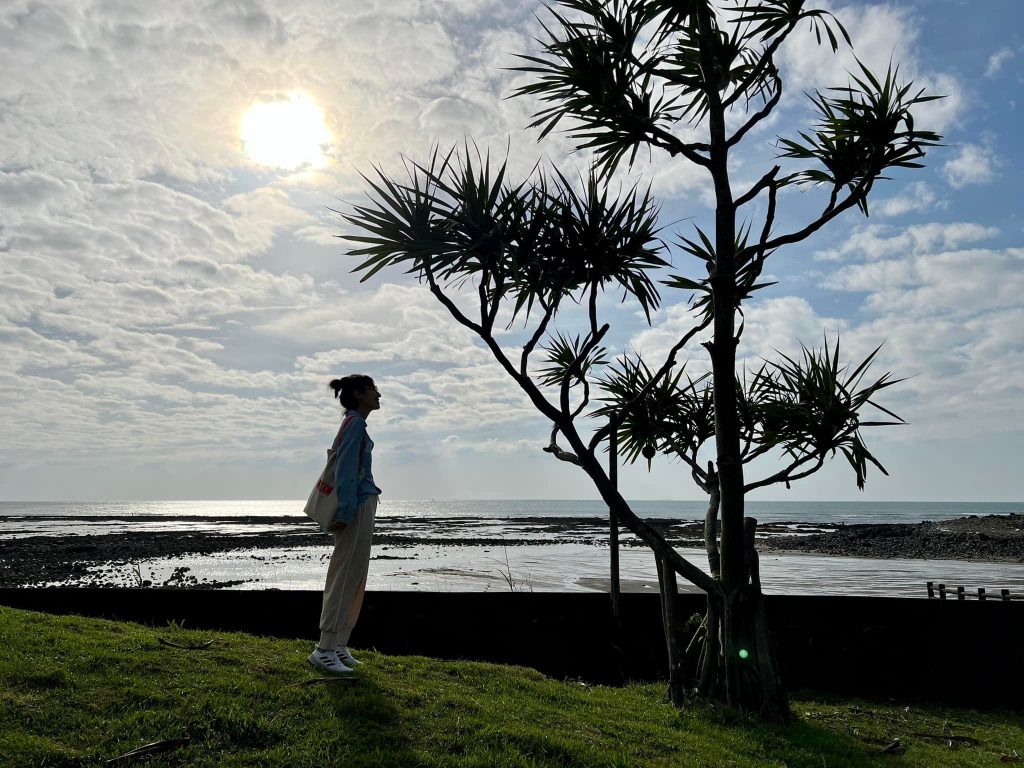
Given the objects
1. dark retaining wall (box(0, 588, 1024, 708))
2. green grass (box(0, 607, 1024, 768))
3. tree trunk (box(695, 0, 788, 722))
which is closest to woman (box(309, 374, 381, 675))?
green grass (box(0, 607, 1024, 768))

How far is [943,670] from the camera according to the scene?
22.4ft

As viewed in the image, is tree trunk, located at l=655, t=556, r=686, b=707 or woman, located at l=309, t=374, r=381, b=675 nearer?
woman, located at l=309, t=374, r=381, b=675

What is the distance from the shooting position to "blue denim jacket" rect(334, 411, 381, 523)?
187 inches

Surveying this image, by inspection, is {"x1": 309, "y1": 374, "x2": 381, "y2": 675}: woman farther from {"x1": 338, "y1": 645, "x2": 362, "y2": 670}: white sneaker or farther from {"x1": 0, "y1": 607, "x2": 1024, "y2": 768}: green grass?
{"x1": 0, "y1": 607, "x2": 1024, "y2": 768}: green grass

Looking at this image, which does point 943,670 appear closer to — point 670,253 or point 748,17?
point 670,253

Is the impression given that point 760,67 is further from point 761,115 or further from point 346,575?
point 346,575

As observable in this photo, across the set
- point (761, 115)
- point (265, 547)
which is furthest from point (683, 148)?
point (265, 547)

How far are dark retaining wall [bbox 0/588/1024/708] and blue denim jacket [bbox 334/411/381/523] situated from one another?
2.66 m

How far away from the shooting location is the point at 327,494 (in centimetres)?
486

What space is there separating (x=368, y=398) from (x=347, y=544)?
98 centimetres

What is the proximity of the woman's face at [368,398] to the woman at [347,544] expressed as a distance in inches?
5.0

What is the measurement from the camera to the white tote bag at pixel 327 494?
189 inches

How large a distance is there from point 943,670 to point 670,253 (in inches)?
175

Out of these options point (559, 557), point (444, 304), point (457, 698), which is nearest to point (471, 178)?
point (444, 304)
